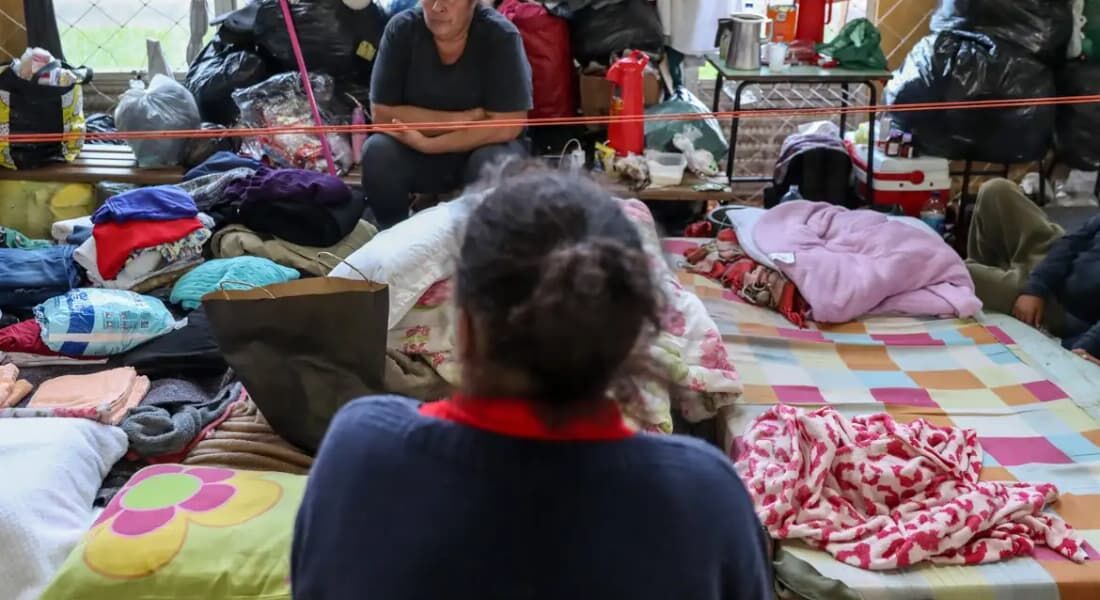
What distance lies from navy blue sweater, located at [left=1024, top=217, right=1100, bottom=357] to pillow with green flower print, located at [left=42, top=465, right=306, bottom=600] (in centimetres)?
195

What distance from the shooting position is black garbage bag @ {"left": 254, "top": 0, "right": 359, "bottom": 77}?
11.1 ft

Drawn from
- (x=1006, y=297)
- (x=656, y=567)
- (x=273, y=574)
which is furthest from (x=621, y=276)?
(x=1006, y=297)

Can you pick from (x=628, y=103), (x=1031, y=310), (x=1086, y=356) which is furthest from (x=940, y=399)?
(x=628, y=103)

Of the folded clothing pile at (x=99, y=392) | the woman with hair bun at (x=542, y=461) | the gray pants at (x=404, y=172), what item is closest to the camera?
the woman with hair bun at (x=542, y=461)

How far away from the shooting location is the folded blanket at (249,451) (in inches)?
71.3

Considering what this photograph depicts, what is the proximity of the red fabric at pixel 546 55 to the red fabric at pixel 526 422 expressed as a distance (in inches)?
106

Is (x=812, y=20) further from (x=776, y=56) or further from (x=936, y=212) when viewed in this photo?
(x=936, y=212)

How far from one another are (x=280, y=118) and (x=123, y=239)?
A: 91cm

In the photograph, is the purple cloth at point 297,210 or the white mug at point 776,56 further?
the white mug at point 776,56

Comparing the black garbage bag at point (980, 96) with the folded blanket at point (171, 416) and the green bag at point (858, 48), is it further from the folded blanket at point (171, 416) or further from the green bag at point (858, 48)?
the folded blanket at point (171, 416)

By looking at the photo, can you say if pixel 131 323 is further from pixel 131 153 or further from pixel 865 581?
pixel 865 581

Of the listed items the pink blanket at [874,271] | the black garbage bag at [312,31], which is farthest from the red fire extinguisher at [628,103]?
the black garbage bag at [312,31]

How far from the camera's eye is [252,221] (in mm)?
2650

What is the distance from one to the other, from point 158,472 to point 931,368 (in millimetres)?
1686
